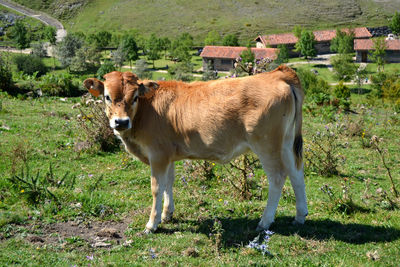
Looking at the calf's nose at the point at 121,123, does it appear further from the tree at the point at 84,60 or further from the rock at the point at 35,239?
the tree at the point at 84,60

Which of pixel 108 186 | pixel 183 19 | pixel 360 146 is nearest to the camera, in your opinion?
pixel 108 186

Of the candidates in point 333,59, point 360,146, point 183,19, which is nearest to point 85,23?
point 183,19

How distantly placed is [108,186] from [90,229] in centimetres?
292

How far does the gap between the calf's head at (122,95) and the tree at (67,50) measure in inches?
3486

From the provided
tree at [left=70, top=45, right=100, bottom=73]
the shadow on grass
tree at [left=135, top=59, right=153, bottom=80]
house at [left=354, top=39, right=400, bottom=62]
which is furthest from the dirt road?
the shadow on grass

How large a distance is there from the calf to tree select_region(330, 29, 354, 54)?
302 feet

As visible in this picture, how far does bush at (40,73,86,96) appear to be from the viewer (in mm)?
26344

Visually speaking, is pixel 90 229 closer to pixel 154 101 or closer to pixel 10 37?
pixel 154 101

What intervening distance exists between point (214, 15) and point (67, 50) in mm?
63915

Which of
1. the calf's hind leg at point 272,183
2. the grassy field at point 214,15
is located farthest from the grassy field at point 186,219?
the grassy field at point 214,15

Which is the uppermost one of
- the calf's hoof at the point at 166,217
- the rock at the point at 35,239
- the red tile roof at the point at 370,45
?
the rock at the point at 35,239

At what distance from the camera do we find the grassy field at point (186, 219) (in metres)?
6.45

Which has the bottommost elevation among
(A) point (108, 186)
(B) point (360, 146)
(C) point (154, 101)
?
(B) point (360, 146)

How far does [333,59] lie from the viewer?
79.5m
